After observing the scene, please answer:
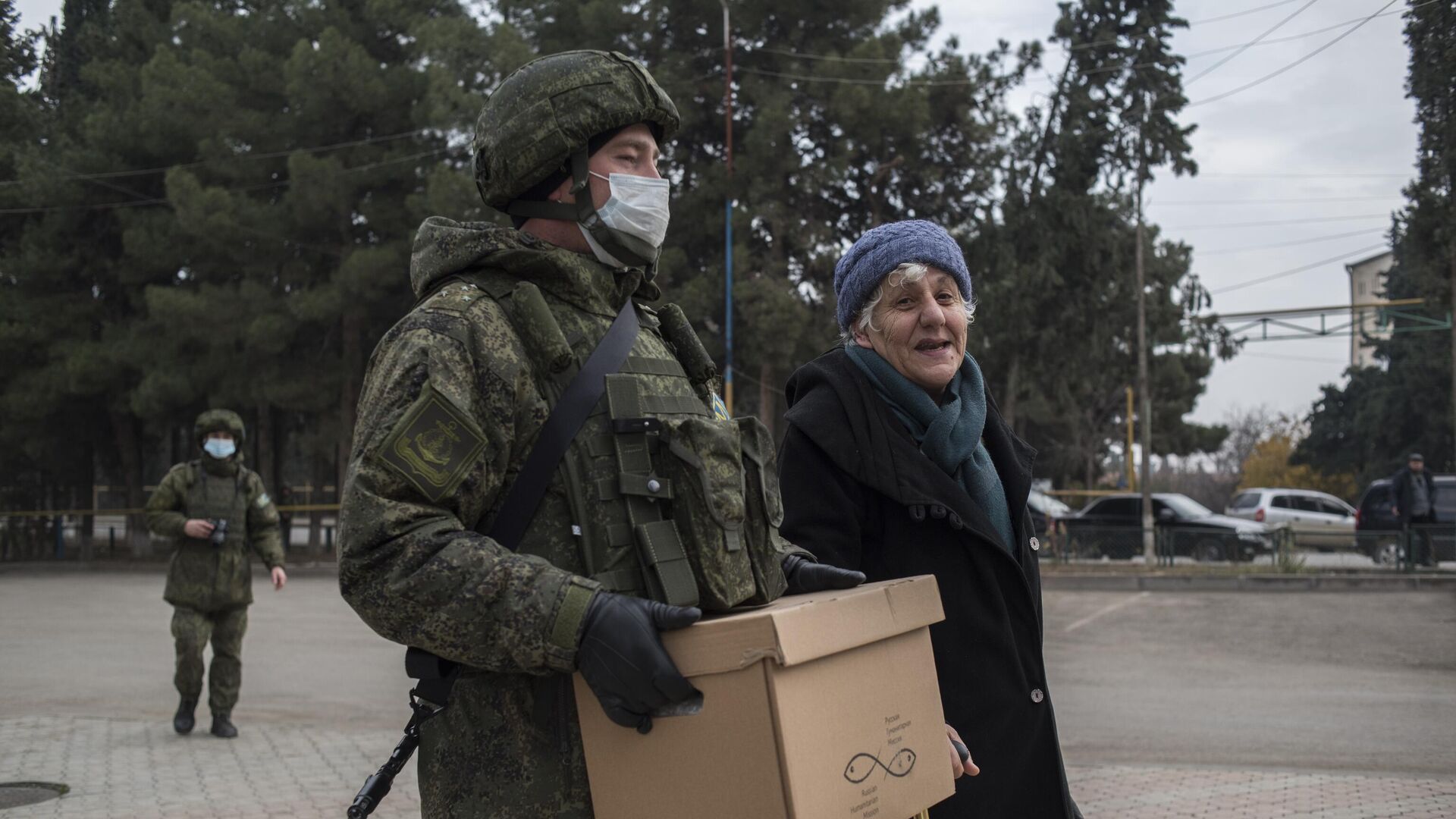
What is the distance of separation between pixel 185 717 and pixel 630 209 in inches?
298

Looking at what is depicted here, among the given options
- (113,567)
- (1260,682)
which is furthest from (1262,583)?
(113,567)

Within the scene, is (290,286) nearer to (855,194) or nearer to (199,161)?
(199,161)

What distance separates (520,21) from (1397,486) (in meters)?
18.5

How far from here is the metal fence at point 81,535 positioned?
99.5 ft

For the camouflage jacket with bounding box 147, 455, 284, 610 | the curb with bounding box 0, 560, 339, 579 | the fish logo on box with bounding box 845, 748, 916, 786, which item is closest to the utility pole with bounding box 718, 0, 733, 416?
the curb with bounding box 0, 560, 339, 579

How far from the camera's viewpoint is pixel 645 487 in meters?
2.29

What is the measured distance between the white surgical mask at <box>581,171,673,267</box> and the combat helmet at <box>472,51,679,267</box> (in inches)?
0.5

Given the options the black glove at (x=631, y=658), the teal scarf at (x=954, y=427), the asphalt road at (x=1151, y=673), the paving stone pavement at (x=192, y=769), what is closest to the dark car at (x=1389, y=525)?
the asphalt road at (x=1151, y=673)

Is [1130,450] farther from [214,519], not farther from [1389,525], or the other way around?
[214,519]

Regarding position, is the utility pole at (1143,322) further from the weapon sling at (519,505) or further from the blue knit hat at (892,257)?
the weapon sling at (519,505)

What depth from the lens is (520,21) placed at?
2727 cm

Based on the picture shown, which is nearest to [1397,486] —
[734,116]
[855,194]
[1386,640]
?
[1386,640]

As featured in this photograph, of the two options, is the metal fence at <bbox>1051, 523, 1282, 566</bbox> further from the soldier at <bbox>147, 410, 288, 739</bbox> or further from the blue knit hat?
the blue knit hat

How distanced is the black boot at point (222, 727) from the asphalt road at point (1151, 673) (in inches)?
23.8
